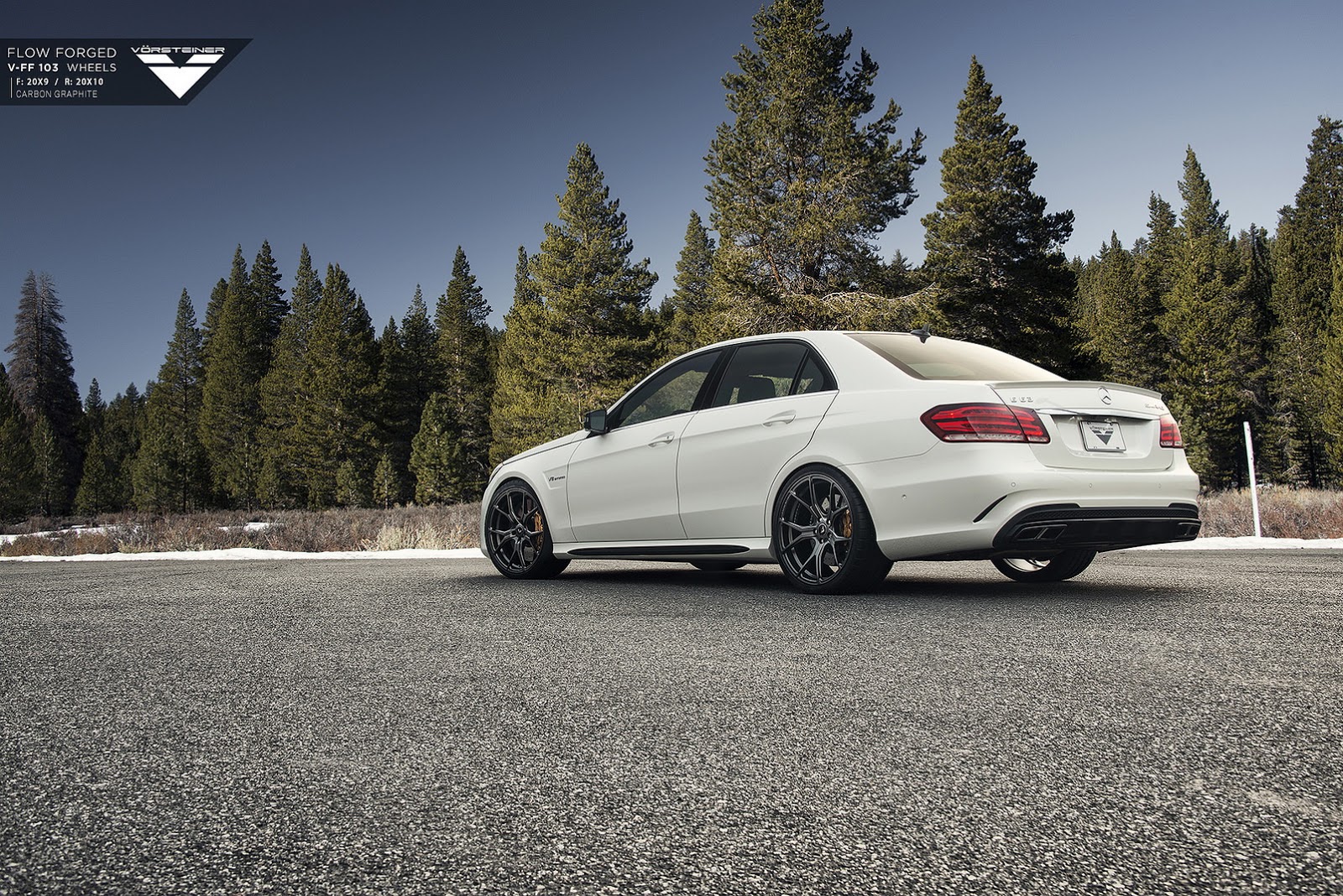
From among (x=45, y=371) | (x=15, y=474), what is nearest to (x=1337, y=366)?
(x=15, y=474)

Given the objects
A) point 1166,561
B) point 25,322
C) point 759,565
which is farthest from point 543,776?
point 25,322

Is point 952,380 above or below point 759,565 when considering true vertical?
above

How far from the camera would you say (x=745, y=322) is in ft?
91.4

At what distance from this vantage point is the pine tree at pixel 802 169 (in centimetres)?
2797

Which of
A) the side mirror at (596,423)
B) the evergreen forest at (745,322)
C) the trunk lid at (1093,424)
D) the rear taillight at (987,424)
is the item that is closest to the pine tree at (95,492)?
the evergreen forest at (745,322)

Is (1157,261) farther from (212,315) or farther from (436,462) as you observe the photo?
(212,315)

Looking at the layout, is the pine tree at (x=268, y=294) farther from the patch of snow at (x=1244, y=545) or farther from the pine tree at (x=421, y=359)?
the patch of snow at (x=1244, y=545)

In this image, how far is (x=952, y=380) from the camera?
211 inches

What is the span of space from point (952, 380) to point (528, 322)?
41.6 m

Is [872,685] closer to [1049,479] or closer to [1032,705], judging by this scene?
[1032,705]

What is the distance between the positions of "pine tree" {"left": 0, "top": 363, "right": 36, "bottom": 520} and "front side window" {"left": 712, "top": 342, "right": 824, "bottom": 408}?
205 ft

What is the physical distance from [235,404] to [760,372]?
245 ft

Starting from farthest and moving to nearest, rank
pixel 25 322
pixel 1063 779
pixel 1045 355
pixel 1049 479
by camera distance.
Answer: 1. pixel 25 322
2. pixel 1045 355
3. pixel 1049 479
4. pixel 1063 779

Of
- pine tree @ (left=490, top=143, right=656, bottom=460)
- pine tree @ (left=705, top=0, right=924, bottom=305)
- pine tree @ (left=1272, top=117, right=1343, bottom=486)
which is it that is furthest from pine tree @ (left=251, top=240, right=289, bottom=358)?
pine tree @ (left=1272, top=117, right=1343, bottom=486)
